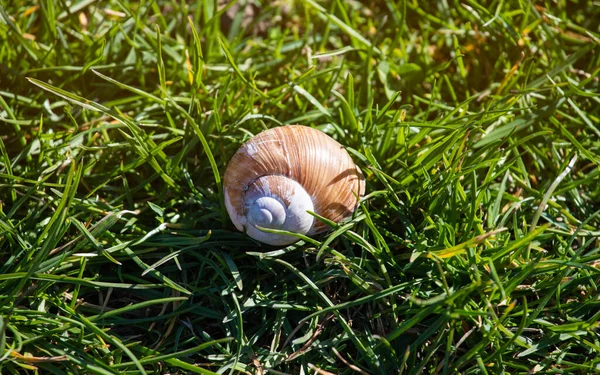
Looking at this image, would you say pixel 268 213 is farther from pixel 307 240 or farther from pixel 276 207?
pixel 307 240

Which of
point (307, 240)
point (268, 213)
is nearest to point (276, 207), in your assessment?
point (268, 213)

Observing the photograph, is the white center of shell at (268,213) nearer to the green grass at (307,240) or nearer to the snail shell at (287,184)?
the snail shell at (287,184)

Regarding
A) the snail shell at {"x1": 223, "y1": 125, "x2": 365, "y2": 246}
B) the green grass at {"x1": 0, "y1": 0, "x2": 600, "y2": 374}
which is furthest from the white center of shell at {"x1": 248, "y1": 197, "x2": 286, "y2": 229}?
the green grass at {"x1": 0, "y1": 0, "x2": 600, "y2": 374}

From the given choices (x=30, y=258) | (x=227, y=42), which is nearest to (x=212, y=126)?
(x=227, y=42)

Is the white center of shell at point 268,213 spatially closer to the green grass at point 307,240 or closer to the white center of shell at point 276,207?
the white center of shell at point 276,207

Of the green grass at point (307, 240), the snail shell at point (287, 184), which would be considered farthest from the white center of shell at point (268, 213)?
the green grass at point (307, 240)
